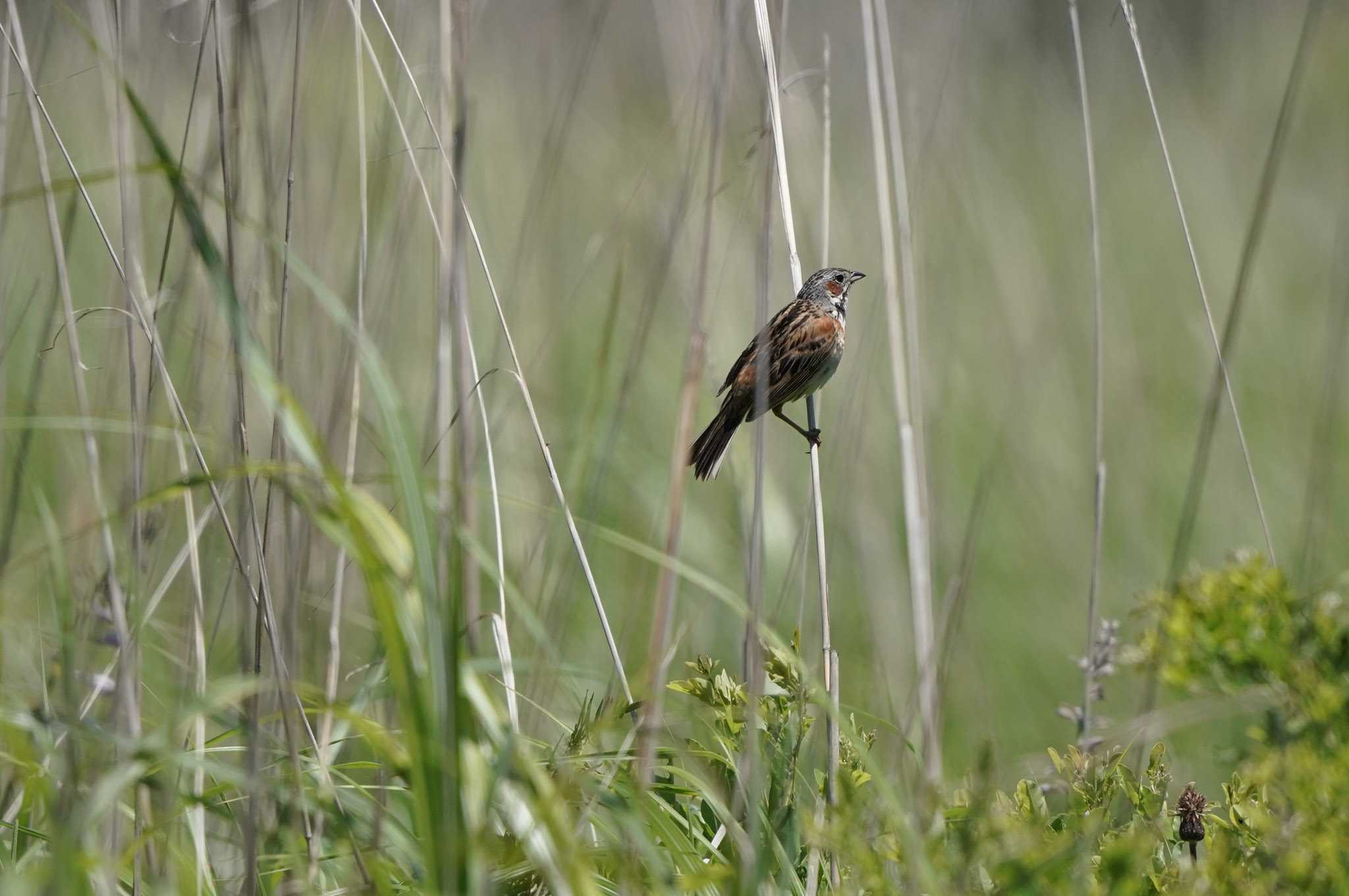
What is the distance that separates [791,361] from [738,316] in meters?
0.85

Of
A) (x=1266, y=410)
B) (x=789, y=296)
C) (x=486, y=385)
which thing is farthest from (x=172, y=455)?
(x=1266, y=410)

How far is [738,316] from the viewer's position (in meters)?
4.01

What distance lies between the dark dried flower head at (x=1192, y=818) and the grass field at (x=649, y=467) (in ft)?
0.15

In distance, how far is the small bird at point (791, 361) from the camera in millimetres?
2898

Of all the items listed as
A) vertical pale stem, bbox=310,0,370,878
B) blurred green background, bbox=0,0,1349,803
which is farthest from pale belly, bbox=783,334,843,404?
vertical pale stem, bbox=310,0,370,878

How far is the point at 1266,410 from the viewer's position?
392 cm

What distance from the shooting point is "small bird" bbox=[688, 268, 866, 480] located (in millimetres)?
2898

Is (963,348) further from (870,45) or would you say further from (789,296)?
(870,45)

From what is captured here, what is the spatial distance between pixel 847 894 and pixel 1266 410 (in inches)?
131

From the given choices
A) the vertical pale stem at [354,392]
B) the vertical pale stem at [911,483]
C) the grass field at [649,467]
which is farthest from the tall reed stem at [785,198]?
the vertical pale stem at [354,392]

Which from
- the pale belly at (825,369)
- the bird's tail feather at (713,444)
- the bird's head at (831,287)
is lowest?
the bird's tail feather at (713,444)

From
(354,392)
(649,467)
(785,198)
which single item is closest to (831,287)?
(649,467)

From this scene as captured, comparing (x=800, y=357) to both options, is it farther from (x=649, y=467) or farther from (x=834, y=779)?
(x=834, y=779)

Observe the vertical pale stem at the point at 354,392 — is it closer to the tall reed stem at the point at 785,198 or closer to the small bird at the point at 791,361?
the tall reed stem at the point at 785,198
